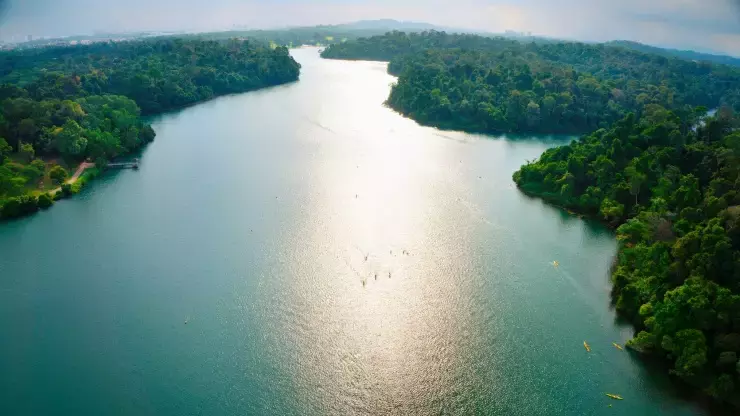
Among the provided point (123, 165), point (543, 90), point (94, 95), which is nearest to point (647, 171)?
point (543, 90)

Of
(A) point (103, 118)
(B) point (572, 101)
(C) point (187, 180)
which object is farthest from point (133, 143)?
(B) point (572, 101)

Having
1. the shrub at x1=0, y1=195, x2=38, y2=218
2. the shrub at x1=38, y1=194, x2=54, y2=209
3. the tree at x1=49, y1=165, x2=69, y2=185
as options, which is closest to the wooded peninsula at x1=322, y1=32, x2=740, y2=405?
the shrub at x1=38, y1=194, x2=54, y2=209

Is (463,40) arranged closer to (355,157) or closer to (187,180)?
(355,157)

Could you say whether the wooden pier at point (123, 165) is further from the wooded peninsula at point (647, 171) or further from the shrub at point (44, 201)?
the wooded peninsula at point (647, 171)

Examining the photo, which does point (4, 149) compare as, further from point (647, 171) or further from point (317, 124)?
point (647, 171)

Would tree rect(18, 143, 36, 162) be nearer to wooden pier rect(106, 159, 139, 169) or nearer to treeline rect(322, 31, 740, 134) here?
wooden pier rect(106, 159, 139, 169)
